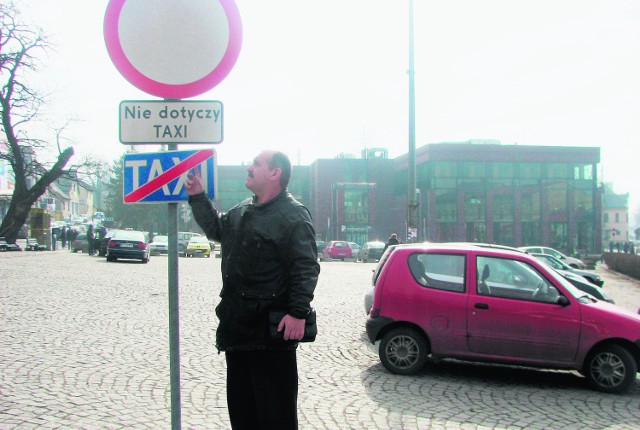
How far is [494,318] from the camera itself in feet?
22.3

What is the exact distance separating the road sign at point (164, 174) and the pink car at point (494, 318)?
179 inches

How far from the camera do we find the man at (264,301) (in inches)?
113

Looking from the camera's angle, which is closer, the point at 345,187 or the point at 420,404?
the point at 420,404

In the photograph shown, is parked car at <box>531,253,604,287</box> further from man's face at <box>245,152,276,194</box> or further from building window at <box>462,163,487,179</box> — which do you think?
building window at <box>462,163,487,179</box>

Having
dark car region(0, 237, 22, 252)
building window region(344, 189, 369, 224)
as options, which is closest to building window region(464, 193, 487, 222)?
building window region(344, 189, 369, 224)

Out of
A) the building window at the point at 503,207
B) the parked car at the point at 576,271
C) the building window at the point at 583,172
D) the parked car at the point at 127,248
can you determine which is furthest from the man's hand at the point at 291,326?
the building window at the point at 583,172

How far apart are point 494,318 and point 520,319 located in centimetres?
29

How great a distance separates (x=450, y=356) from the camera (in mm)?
6957

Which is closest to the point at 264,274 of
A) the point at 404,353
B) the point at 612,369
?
the point at 404,353

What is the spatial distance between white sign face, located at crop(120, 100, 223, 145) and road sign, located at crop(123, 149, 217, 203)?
0.27ft

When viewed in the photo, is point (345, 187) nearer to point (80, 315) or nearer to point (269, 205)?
point (80, 315)

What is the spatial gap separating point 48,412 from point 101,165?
37.9 meters

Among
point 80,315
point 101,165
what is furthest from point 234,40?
point 101,165

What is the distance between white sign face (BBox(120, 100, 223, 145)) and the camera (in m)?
3.06
